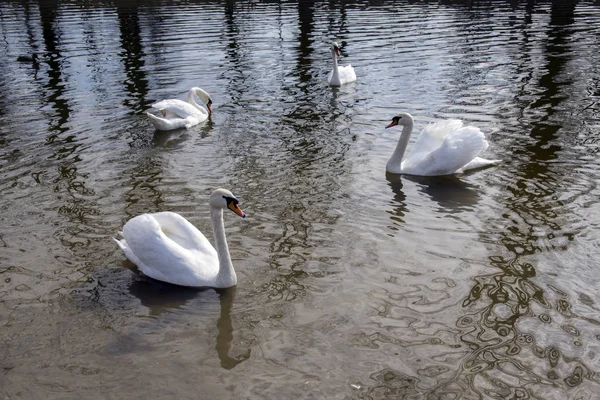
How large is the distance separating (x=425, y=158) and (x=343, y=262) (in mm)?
3513

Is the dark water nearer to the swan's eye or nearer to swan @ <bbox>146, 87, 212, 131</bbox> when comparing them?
swan @ <bbox>146, 87, 212, 131</bbox>

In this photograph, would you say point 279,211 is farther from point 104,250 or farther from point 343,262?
point 104,250

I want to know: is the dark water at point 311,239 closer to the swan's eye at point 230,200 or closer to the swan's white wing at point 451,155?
the swan's white wing at point 451,155

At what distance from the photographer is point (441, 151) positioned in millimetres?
10062

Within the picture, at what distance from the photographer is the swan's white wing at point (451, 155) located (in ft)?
32.8

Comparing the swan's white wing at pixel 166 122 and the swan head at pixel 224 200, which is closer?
the swan head at pixel 224 200

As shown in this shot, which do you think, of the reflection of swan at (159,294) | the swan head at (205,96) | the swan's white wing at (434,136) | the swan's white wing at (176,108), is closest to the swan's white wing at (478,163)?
the swan's white wing at (434,136)

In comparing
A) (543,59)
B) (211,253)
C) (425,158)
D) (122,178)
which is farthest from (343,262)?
(543,59)

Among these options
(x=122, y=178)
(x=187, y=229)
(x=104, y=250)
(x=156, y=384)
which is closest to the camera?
(x=156, y=384)

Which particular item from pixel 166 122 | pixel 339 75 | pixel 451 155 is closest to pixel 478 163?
pixel 451 155

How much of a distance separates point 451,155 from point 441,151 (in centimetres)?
17

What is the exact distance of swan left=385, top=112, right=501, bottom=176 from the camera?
1001cm

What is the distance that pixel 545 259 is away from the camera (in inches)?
288

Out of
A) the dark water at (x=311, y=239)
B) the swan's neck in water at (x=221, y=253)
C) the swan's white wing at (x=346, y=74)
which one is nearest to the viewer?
the dark water at (x=311, y=239)
